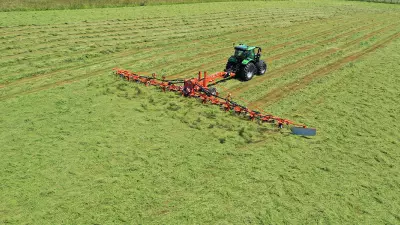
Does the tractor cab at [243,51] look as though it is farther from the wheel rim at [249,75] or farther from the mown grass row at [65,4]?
the mown grass row at [65,4]

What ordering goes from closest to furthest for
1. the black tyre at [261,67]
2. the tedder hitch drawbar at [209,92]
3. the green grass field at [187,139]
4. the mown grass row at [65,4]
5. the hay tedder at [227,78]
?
1. the green grass field at [187,139]
2. the tedder hitch drawbar at [209,92]
3. the hay tedder at [227,78]
4. the black tyre at [261,67]
5. the mown grass row at [65,4]

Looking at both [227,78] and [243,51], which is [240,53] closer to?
[243,51]

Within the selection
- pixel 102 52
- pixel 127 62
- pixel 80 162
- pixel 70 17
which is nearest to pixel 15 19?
pixel 70 17

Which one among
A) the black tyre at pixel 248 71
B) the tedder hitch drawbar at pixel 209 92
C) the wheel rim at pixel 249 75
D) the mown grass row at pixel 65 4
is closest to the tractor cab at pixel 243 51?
the black tyre at pixel 248 71

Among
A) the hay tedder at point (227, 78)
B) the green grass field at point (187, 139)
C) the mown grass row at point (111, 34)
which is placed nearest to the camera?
the green grass field at point (187, 139)

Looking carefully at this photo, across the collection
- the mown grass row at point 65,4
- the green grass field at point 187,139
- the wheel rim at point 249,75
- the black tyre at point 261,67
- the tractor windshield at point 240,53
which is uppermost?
the mown grass row at point 65,4

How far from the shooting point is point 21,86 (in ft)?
41.8

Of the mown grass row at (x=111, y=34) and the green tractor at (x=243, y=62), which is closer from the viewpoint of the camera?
the green tractor at (x=243, y=62)

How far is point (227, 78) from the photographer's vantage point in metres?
13.9

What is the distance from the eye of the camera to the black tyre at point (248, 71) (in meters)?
13.3

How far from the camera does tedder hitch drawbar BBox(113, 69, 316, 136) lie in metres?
9.90

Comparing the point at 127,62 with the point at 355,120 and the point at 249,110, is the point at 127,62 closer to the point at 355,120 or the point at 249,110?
the point at 249,110

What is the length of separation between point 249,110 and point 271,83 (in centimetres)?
350

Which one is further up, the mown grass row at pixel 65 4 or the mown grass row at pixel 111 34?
the mown grass row at pixel 65 4
